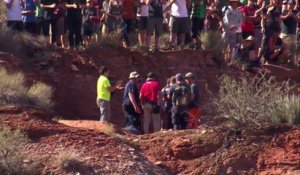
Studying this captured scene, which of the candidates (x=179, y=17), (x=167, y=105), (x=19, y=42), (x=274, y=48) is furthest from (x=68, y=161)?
(x=274, y=48)

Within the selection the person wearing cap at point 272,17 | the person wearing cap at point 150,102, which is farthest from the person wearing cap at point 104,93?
the person wearing cap at point 272,17

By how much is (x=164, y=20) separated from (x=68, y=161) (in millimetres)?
11874

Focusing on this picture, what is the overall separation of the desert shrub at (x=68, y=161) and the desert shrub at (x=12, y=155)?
0.42m

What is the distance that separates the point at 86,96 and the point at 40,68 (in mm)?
1438

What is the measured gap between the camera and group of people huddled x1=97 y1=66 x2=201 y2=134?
19.9 metres

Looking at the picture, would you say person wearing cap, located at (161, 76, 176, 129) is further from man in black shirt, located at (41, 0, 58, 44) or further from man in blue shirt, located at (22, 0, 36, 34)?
man in blue shirt, located at (22, 0, 36, 34)

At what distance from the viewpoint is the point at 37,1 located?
22938 millimetres

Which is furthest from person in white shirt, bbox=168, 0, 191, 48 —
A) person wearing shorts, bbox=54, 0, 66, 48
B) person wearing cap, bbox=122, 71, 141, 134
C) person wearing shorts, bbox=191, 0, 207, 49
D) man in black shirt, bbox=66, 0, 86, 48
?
person wearing cap, bbox=122, 71, 141, 134

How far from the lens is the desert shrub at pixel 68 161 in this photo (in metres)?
15.8

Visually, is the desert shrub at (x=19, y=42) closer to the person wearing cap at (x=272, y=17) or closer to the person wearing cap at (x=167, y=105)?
the person wearing cap at (x=167, y=105)

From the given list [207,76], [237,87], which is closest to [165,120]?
[237,87]

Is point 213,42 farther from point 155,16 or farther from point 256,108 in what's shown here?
point 256,108

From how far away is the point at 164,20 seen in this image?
2720 centimetres

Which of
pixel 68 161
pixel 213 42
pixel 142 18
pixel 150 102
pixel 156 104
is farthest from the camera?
pixel 213 42
